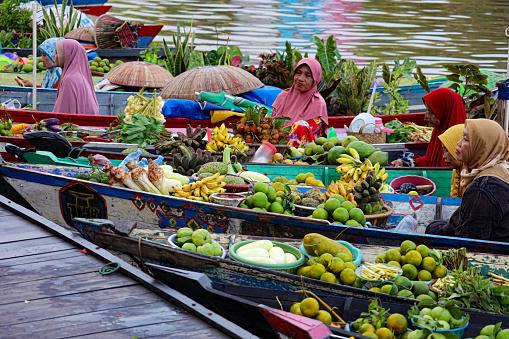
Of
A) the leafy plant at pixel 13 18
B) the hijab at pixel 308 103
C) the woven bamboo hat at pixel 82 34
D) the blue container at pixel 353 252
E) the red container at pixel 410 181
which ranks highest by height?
the leafy plant at pixel 13 18

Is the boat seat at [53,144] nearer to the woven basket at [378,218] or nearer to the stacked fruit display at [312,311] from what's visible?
the woven basket at [378,218]

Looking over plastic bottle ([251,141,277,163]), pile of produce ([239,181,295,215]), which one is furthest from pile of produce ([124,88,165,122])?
pile of produce ([239,181,295,215])

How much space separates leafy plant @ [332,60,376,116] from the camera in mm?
8781

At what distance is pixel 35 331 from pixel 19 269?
79 centimetres

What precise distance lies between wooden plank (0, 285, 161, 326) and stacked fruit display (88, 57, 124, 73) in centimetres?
909

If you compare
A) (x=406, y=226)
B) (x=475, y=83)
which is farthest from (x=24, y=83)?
(x=406, y=226)

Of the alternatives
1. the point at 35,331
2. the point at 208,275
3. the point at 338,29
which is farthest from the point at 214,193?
the point at 338,29

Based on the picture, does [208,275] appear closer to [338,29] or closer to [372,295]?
[372,295]

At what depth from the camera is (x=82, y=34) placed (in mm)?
13961

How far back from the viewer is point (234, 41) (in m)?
19.5

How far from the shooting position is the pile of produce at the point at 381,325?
9.68 ft

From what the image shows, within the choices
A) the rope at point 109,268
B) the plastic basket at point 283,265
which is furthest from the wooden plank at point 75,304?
the plastic basket at point 283,265

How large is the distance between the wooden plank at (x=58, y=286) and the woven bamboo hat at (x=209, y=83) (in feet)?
16.9

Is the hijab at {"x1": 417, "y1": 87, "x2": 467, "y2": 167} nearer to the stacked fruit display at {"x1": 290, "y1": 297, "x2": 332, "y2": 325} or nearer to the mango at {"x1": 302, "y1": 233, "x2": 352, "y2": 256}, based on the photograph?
the mango at {"x1": 302, "y1": 233, "x2": 352, "y2": 256}
